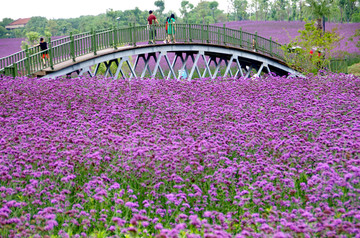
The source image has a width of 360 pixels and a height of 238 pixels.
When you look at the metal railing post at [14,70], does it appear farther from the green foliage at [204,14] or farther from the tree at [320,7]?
the green foliage at [204,14]

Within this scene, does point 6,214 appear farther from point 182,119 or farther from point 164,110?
point 164,110

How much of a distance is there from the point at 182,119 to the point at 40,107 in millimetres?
4053

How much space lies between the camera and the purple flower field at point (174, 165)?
504 cm

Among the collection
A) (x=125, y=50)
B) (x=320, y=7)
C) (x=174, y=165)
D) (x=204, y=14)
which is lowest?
(x=174, y=165)

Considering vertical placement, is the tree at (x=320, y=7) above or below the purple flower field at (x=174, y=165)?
above

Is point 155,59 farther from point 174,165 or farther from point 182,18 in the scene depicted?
point 182,18

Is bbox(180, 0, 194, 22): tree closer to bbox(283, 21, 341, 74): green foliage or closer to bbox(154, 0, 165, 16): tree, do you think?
bbox(154, 0, 165, 16): tree

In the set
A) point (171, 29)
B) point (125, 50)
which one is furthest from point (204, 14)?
point (125, 50)

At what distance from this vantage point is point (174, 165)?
643cm

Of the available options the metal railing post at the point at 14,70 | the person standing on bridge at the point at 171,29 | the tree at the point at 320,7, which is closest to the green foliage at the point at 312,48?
the person standing on bridge at the point at 171,29

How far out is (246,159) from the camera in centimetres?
749

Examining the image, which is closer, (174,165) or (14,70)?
(174,165)

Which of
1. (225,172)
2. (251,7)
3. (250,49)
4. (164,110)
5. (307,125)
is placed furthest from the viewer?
(251,7)

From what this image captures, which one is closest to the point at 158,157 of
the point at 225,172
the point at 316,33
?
the point at 225,172
